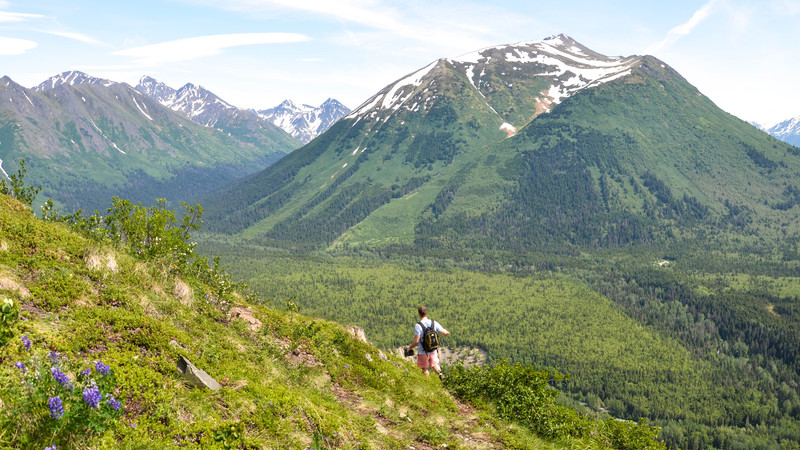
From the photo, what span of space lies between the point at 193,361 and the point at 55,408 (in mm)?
5329

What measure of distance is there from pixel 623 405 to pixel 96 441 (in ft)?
482

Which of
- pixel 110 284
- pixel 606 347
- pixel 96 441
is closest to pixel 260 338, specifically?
pixel 110 284

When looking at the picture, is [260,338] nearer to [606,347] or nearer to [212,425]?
[212,425]

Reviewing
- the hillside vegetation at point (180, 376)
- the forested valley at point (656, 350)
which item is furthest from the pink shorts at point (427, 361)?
the forested valley at point (656, 350)

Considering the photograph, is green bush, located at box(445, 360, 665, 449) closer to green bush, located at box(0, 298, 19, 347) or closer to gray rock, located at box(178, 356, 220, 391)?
gray rock, located at box(178, 356, 220, 391)

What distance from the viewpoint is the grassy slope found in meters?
9.38

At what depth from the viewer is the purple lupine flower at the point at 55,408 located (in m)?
7.11

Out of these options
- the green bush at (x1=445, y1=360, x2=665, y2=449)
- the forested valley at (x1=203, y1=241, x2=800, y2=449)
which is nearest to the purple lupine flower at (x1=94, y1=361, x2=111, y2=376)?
the green bush at (x1=445, y1=360, x2=665, y2=449)

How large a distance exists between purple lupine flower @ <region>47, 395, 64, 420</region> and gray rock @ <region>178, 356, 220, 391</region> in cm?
394

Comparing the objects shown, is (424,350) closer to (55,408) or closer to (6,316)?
(55,408)

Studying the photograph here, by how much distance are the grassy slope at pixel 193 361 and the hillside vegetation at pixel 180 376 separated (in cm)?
5

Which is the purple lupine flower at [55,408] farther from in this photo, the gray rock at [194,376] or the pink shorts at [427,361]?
the pink shorts at [427,361]

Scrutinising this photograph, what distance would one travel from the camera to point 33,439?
23.6 feet

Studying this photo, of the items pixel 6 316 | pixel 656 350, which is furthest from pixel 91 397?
pixel 656 350
